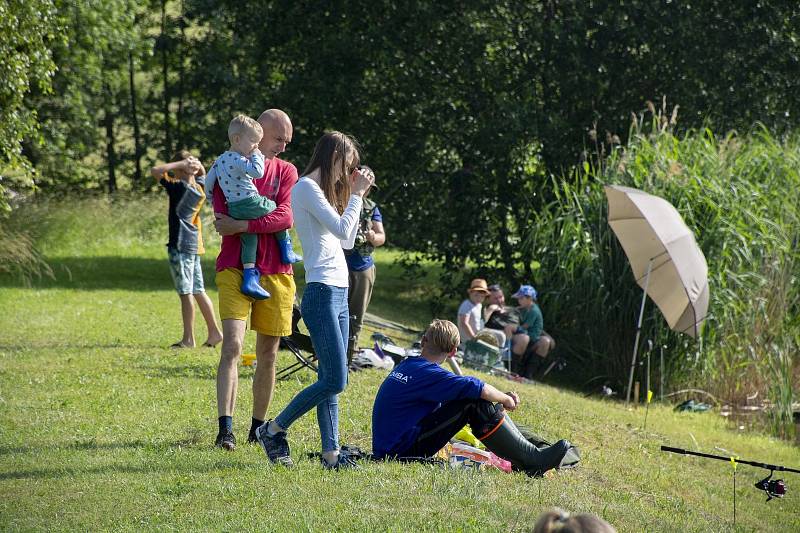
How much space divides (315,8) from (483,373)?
9386 mm

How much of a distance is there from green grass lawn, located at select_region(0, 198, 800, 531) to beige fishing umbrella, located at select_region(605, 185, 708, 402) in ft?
3.83

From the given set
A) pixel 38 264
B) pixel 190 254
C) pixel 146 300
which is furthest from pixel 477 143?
pixel 190 254

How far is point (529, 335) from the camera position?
1358 cm

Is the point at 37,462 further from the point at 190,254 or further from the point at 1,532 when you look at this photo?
the point at 190,254

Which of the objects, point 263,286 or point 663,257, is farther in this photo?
point 663,257

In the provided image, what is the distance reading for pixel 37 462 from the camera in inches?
254

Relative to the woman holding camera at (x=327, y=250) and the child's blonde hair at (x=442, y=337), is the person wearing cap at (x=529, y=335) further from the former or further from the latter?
the woman holding camera at (x=327, y=250)

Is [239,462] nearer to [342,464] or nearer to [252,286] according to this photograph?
[342,464]

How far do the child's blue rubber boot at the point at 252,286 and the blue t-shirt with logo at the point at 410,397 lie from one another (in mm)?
955

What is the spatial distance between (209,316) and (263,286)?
14.6ft

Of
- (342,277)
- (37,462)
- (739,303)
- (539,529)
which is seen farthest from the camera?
(739,303)

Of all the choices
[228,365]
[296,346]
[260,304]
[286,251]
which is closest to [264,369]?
[228,365]

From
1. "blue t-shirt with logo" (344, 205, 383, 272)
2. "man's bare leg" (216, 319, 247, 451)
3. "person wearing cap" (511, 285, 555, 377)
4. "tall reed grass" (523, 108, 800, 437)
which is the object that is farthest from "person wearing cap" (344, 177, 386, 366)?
"tall reed grass" (523, 108, 800, 437)

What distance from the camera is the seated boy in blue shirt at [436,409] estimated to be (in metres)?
6.52
